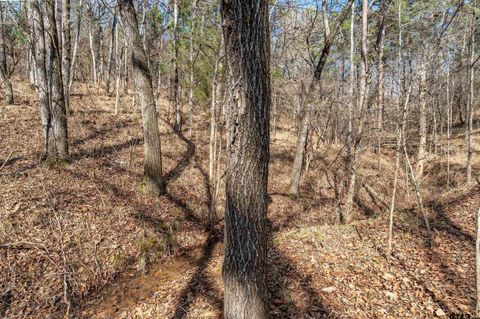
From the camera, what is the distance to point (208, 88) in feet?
39.0

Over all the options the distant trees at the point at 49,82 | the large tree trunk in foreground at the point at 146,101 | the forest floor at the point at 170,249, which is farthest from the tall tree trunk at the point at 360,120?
the distant trees at the point at 49,82

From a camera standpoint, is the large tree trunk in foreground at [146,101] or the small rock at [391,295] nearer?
the small rock at [391,295]

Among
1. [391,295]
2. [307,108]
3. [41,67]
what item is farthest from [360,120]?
[41,67]

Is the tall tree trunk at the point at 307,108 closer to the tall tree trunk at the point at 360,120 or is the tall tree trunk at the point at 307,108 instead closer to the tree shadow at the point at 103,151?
the tall tree trunk at the point at 360,120

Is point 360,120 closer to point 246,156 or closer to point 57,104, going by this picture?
point 246,156

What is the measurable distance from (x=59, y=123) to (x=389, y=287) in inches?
307

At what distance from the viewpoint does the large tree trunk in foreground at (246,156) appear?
7.16 feet

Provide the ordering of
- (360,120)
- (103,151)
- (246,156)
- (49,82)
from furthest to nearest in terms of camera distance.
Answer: (103,151)
(49,82)
(360,120)
(246,156)

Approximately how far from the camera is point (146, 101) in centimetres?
679

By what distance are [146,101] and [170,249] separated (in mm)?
3651

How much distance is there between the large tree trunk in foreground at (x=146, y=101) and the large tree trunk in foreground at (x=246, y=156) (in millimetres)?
5030

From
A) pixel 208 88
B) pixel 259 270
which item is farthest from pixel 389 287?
pixel 208 88

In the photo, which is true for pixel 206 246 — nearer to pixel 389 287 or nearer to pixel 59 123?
pixel 389 287

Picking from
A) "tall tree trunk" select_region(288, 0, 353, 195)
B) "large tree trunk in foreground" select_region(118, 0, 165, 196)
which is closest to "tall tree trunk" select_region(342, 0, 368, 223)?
"tall tree trunk" select_region(288, 0, 353, 195)
